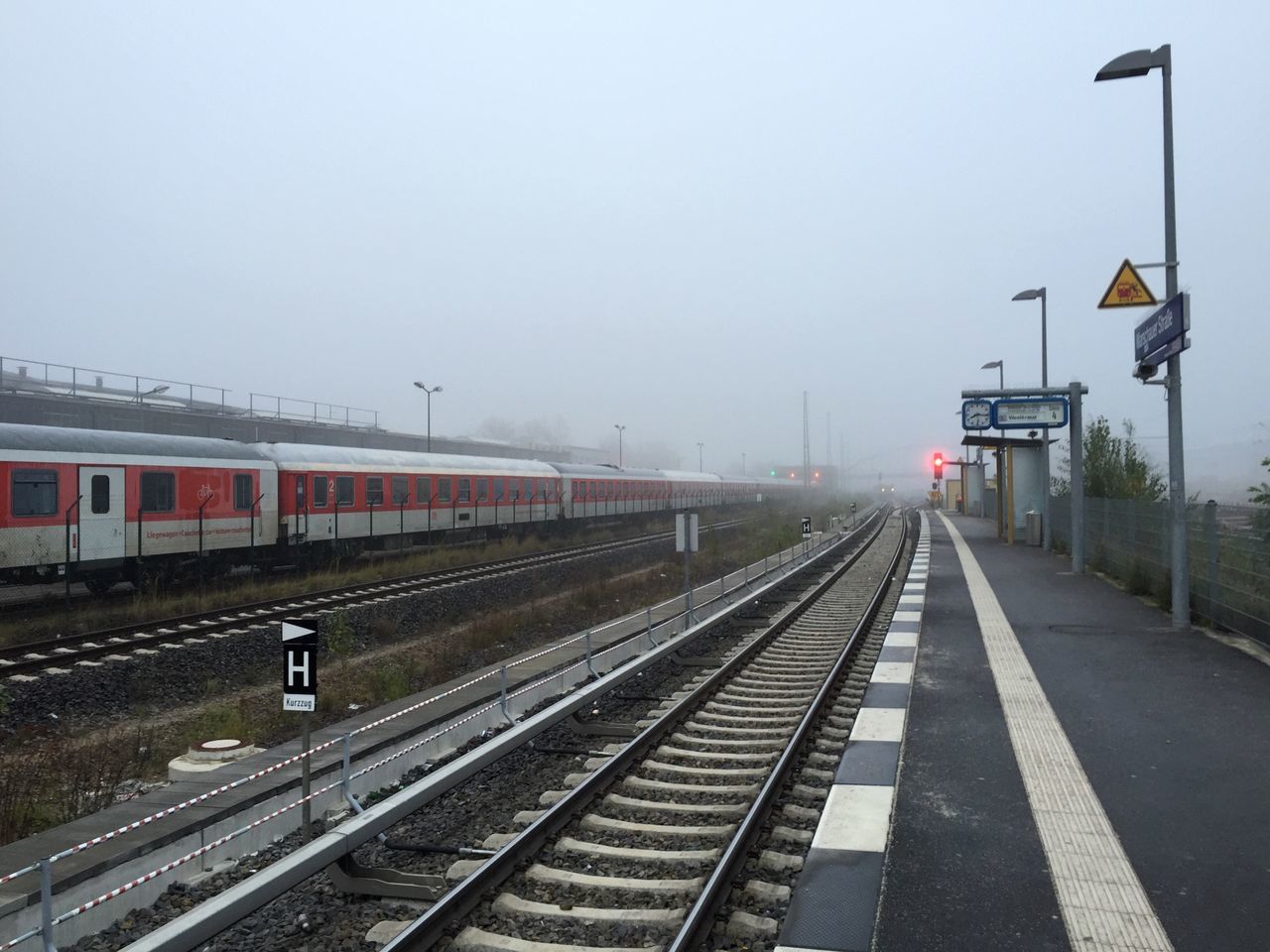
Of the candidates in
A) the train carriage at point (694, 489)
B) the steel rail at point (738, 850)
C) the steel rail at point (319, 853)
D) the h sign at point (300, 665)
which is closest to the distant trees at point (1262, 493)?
the steel rail at point (738, 850)

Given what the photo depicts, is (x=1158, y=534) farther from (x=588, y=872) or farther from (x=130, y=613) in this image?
(x=130, y=613)

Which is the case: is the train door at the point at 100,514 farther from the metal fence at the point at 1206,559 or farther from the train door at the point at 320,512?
the metal fence at the point at 1206,559

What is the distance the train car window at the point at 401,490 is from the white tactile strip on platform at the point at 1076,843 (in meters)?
19.4

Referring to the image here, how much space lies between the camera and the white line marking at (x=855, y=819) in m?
5.21

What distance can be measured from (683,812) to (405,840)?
71.7 inches

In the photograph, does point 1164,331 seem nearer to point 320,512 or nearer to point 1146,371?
point 1146,371

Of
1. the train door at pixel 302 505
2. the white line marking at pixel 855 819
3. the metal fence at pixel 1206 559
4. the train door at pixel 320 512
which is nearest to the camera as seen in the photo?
the white line marking at pixel 855 819

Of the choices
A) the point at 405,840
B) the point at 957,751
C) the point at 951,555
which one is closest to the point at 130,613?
the point at 405,840

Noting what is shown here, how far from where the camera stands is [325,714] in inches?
404

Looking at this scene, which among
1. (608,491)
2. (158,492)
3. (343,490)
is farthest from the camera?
(608,491)

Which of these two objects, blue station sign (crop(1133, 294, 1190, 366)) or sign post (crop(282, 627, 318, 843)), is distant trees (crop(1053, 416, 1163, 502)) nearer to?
blue station sign (crop(1133, 294, 1190, 366))

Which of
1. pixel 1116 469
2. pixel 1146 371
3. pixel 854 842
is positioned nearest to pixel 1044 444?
pixel 1116 469

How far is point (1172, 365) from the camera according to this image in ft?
39.3

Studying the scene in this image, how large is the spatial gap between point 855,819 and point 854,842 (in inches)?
14.8
